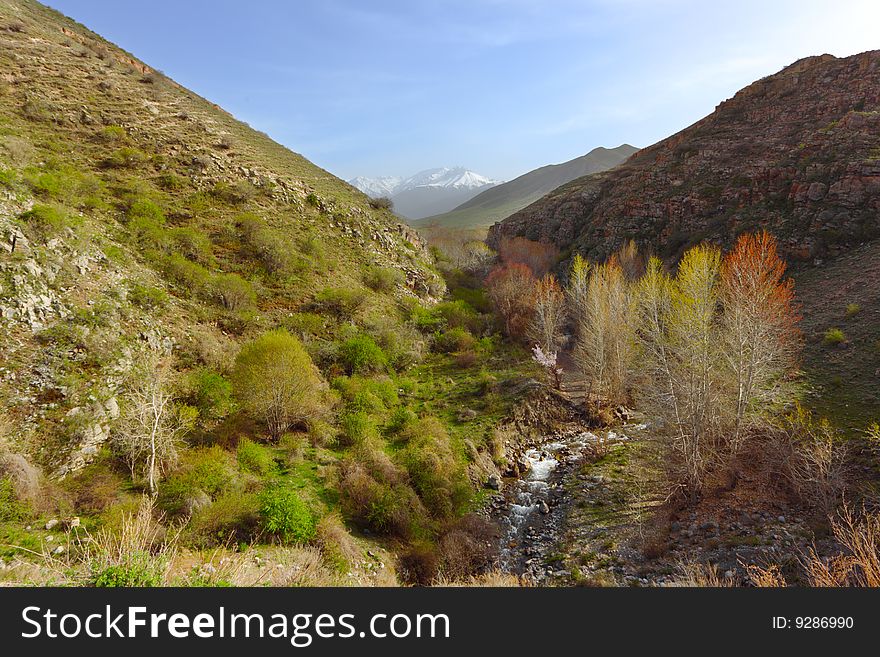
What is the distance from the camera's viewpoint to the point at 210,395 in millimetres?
13508

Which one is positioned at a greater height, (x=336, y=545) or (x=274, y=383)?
(x=274, y=383)

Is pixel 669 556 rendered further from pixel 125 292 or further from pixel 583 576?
pixel 125 292

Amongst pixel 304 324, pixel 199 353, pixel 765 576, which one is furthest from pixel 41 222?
pixel 765 576

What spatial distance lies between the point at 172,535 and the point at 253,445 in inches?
166

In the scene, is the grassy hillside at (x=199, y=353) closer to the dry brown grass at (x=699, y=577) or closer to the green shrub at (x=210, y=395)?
the green shrub at (x=210, y=395)

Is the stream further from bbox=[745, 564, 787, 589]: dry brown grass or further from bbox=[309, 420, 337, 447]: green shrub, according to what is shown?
bbox=[309, 420, 337, 447]: green shrub

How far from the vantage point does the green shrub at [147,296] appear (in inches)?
623

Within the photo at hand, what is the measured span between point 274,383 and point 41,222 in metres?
12.3

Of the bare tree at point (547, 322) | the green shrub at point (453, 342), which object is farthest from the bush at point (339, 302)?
the bare tree at point (547, 322)

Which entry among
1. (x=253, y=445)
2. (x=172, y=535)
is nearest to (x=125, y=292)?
(x=253, y=445)

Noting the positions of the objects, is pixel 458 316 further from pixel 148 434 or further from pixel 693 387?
pixel 148 434

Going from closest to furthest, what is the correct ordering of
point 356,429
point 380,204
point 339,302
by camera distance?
point 356,429, point 339,302, point 380,204

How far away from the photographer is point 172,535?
877 cm

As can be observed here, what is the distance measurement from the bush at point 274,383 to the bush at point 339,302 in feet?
29.8
